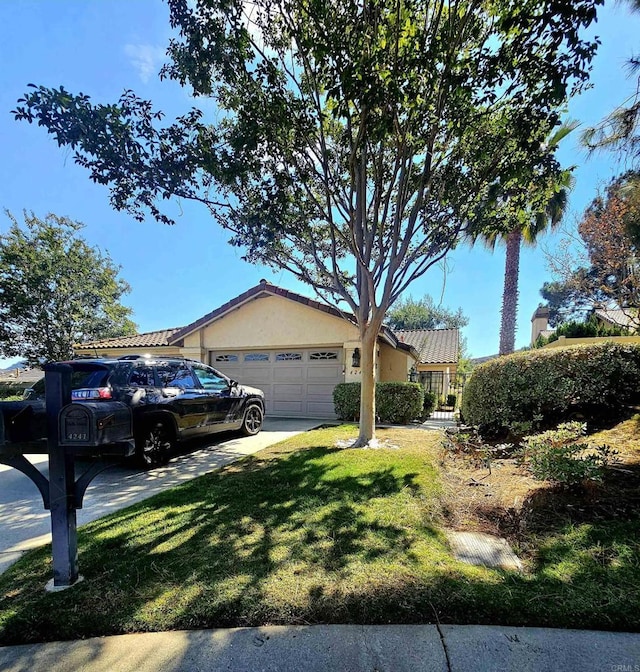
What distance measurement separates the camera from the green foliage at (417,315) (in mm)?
39562

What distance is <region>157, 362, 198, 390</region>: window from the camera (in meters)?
6.21

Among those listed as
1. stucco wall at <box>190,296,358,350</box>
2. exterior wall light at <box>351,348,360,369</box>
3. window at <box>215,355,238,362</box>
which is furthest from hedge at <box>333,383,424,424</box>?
window at <box>215,355,238,362</box>

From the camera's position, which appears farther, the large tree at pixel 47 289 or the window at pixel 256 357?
the large tree at pixel 47 289

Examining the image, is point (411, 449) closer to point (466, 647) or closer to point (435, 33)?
point (466, 647)

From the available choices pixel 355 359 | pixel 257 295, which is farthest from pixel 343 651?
pixel 257 295

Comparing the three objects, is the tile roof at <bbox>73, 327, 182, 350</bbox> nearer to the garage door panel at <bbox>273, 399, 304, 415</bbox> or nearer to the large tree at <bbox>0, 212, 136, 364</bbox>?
the large tree at <bbox>0, 212, 136, 364</bbox>

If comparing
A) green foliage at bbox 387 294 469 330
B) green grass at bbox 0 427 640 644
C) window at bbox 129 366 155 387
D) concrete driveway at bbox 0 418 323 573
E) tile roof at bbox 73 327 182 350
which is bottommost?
concrete driveway at bbox 0 418 323 573

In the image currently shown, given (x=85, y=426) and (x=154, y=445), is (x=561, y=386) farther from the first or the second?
(x=85, y=426)

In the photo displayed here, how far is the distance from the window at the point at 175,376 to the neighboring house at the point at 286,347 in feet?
17.4

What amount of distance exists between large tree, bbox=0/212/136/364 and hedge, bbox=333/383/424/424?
16.1 metres

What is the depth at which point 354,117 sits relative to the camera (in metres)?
5.82

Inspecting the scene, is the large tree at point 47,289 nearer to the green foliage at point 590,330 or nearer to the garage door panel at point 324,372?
the garage door panel at point 324,372

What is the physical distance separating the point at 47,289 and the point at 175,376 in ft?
54.9

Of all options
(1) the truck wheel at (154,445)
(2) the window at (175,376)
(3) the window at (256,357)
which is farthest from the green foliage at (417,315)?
(1) the truck wheel at (154,445)
